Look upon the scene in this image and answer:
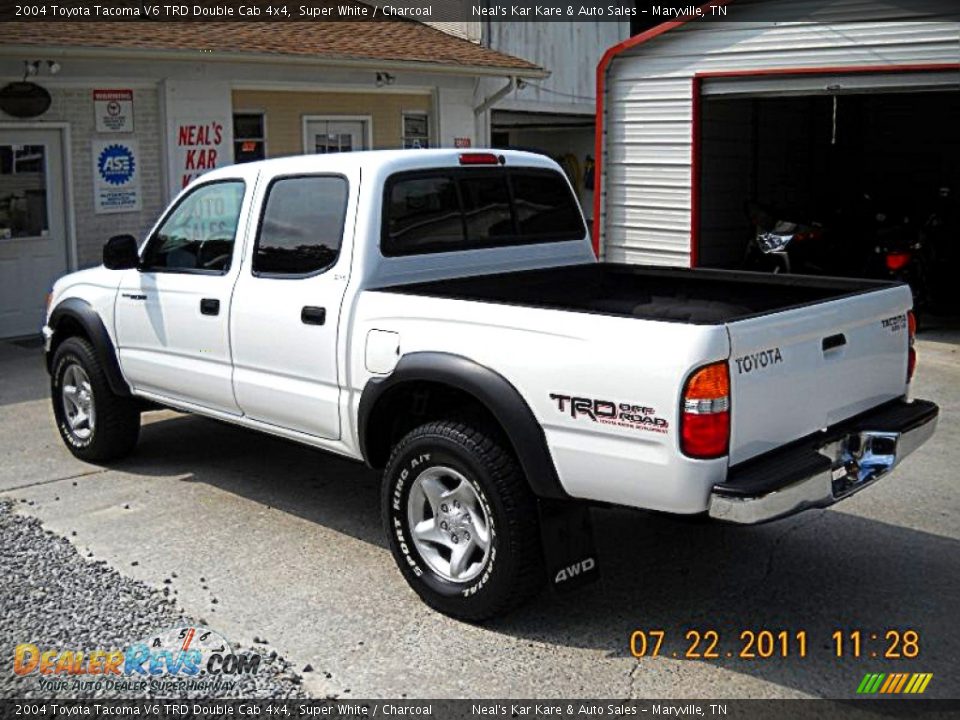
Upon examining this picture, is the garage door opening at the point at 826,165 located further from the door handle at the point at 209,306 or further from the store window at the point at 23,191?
the door handle at the point at 209,306

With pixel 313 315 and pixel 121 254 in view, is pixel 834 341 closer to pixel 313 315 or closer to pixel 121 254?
pixel 313 315

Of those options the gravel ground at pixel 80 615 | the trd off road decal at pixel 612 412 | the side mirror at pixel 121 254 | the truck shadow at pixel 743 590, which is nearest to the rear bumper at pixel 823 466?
the trd off road decal at pixel 612 412

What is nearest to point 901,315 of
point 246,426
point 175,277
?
point 246,426

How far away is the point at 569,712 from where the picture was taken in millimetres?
4152

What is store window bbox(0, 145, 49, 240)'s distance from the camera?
11930 millimetres

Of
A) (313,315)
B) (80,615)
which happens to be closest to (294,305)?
(313,315)

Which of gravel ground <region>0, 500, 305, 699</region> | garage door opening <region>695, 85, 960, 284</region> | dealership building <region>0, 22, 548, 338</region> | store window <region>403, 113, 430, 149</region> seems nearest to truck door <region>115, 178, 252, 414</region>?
gravel ground <region>0, 500, 305, 699</region>

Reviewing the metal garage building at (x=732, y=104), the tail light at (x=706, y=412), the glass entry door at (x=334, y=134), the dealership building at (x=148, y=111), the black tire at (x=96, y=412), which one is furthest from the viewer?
the glass entry door at (x=334, y=134)

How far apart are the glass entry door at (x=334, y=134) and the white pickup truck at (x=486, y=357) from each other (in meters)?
7.90

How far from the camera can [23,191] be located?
12.1 meters

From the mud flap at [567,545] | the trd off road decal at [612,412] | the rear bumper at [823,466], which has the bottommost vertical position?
the mud flap at [567,545]

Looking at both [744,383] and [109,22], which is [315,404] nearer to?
[744,383]

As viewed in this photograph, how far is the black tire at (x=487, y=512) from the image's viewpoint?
4.61 meters

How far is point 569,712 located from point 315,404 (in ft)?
6.71
